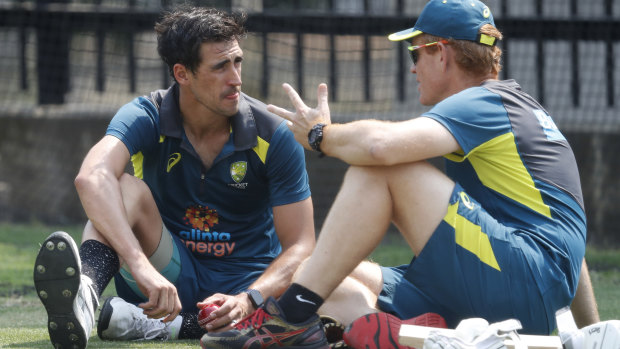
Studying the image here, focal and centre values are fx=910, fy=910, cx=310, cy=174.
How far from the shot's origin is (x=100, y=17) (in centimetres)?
802

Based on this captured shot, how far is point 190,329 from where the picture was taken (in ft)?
12.5

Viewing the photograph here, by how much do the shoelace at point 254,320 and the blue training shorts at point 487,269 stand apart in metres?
0.55

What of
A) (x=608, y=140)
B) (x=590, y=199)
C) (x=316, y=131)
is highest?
(x=316, y=131)

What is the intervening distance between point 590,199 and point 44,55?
4.87 metres

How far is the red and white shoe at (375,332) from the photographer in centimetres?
305

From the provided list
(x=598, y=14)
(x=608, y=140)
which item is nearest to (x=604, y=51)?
(x=598, y=14)

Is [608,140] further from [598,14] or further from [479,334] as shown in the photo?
[479,334]

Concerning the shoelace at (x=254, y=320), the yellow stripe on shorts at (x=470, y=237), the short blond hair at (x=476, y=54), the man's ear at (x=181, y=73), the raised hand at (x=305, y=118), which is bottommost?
the shoelace at (x=254, y=320)

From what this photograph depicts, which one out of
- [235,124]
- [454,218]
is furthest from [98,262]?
[454,218]

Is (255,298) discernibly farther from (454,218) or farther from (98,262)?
(454,218)

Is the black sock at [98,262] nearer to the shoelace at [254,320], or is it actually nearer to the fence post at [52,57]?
the shoelace at [254,320]

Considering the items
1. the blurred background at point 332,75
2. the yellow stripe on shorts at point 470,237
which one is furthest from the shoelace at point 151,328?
the blurred background at point 332,75

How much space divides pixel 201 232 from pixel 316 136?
3.45 feet

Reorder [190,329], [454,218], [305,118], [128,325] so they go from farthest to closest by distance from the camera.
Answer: [190,329] → [128,325] → [305,118] → [454,218]
